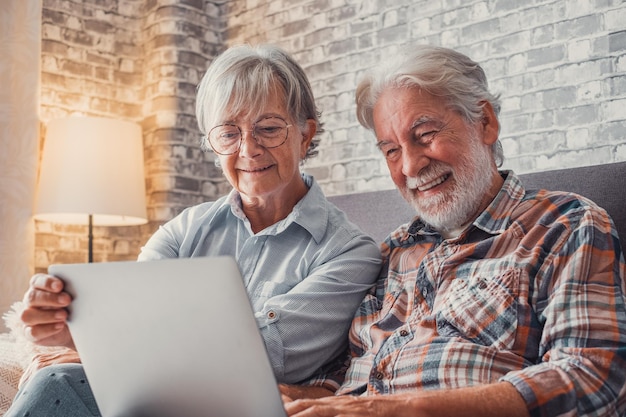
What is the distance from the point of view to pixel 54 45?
3.29 metres

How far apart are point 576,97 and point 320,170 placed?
114cm

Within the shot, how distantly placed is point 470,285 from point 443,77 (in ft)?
1.45

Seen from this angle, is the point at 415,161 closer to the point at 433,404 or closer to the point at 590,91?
the point at 433,404

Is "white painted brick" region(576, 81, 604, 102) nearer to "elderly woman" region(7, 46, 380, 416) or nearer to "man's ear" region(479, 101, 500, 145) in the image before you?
"man's ear" region(479, 101, 500, 145)

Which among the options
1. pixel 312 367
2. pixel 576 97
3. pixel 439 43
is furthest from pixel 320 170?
pixel 312 367

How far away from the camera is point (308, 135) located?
1760mm

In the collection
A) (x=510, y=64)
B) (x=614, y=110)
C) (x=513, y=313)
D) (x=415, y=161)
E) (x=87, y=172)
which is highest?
(x=510, y=64)

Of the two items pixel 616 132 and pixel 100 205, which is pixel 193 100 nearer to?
pixel 100 205

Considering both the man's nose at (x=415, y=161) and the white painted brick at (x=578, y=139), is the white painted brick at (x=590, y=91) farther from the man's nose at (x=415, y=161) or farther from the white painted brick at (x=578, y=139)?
the man's nose at (x=415, y=161)

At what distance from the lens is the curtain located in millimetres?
2910

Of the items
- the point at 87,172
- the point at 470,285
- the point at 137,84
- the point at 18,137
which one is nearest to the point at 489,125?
the point at 470,285

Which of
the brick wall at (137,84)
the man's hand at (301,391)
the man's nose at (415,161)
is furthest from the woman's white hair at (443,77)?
the brick wall at (137,84)

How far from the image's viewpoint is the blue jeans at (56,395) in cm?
123

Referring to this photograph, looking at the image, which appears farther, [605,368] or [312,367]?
[312,367]
